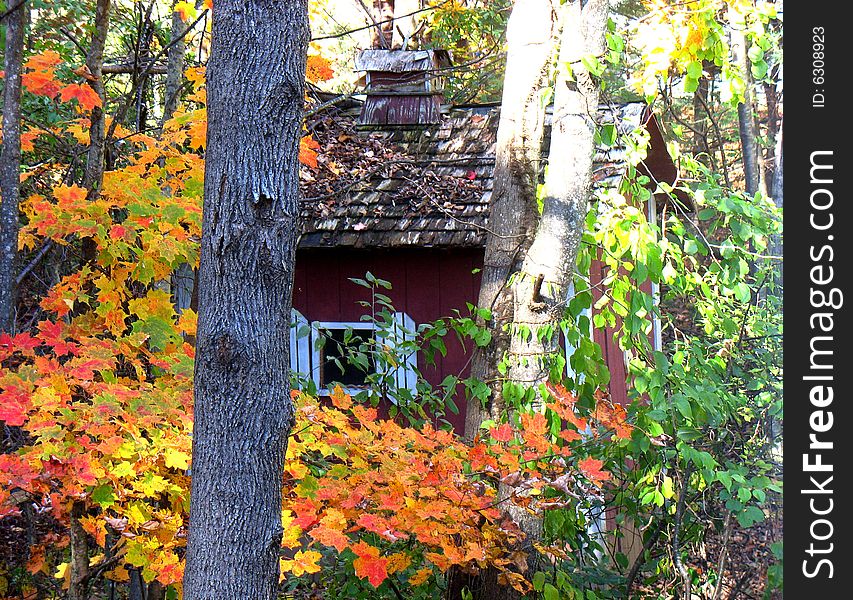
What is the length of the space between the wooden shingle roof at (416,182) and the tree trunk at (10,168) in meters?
2.94

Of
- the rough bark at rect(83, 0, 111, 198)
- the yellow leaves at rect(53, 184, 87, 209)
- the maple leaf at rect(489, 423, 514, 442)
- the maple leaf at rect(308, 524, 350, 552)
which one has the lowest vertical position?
the maple leaf at rect(308, 524, 350, 552)

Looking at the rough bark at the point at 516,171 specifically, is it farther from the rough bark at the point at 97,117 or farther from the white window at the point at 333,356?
the white window at the point at 333,356

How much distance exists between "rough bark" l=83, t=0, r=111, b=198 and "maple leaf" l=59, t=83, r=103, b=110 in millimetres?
105

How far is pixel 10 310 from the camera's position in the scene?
13.9 feet

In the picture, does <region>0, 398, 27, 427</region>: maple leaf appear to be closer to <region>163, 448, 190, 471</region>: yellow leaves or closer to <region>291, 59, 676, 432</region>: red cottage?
<region>163, 448, 190, 471</region>: yellow leaves

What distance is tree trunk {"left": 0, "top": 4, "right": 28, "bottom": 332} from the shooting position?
4.18 metres

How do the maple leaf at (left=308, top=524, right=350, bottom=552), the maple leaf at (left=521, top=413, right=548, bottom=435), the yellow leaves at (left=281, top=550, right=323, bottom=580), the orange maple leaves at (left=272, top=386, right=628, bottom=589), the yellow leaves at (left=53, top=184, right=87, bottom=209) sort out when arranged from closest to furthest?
the maple leaf at (left=308, top=524, right=350, bottom=552) < the yellow leaves at (left=281, top=550, right=323, bottom=580) < the orange maple leaves at (left=272, top=386, right=628, bottom=589) < the maple leaf at (left=521, top=413, right=548, bottom=435) < the yellow leaves at (left=53, top=184, right=87, bottom=209)

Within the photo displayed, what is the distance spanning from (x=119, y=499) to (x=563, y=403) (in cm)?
207

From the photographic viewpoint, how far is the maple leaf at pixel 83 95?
4008mm

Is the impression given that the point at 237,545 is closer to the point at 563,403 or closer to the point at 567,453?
the point at 567,453

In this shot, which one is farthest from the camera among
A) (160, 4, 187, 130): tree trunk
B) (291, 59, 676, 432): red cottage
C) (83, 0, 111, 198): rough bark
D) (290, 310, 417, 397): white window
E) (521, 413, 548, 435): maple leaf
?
(290, 310, 417, 397): white window

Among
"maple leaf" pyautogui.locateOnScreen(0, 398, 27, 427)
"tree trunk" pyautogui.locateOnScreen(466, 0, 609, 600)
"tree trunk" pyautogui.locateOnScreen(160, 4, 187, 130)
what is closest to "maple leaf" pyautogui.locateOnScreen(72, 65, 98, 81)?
"tree trunk" pyautogui.locateOnScreen(160, 4, 187, 130)

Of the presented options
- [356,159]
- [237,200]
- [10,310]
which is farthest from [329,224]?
[237,200]

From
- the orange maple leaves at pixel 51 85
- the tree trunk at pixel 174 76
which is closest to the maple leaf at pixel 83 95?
the orange maple leaves at pixel 51 85
